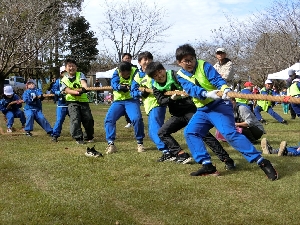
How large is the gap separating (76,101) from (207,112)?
411 cm

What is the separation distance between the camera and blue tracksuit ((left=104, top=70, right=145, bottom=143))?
8017mm

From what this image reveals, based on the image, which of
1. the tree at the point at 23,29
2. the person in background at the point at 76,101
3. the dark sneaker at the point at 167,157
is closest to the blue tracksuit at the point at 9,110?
the person in background at the point at 76,101

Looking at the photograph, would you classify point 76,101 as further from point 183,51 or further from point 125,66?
point 183,51

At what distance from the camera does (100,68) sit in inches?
2094

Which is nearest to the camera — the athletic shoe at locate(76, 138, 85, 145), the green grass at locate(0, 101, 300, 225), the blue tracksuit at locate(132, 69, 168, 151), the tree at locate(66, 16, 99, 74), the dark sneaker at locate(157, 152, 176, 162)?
the green grass at locate(0, 101, 300, 225)

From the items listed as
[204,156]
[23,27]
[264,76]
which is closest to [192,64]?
[204,156]

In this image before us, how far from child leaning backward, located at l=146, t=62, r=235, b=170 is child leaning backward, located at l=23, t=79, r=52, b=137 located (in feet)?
14.7

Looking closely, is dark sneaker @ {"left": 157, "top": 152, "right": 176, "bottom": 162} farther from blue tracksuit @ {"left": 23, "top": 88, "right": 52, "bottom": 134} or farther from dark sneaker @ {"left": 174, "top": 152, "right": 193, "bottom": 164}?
blue tracksuit @ {"left": 23, "top": 88, "right": 52, "bottom": 134}

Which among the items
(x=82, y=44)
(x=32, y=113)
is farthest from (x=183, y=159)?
(x=82, y=44)

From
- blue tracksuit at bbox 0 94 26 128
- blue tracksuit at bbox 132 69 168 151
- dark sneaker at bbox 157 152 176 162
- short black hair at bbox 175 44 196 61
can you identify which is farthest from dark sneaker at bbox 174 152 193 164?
blue tracksuit at bbox 0 94 26 128

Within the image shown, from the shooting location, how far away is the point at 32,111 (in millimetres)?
10609

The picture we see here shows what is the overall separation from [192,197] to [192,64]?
183 centimetres

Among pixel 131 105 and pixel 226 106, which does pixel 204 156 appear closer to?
pixel 226 106

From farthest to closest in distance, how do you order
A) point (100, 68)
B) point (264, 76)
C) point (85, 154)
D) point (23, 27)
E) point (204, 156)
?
1. point (100, 68)
2. point (264, 76)
3. point (23, 27)
4. point (85, 154)
5. point (204, 156)
